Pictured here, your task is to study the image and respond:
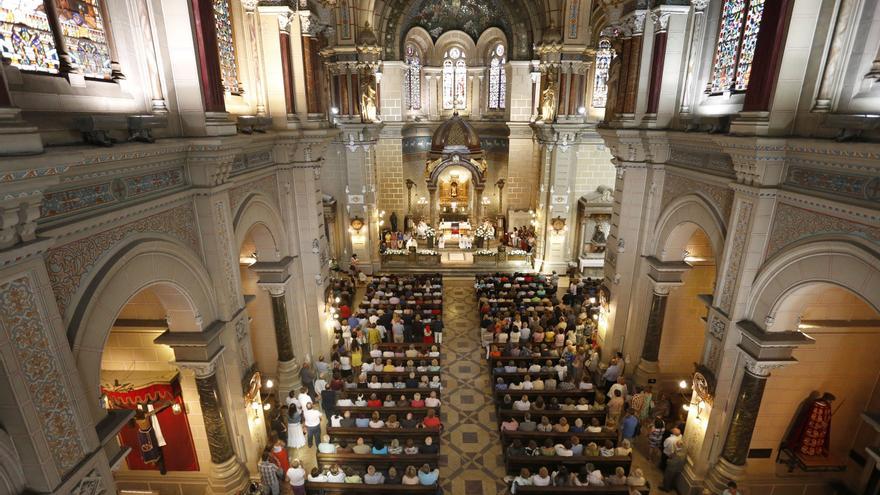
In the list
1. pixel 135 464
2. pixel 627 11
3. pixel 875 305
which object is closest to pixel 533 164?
pixel 627 11

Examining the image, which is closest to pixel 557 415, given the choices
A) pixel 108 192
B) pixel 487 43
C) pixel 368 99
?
pixel 108 192

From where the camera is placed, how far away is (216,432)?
8961 millimetres

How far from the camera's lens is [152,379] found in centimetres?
916

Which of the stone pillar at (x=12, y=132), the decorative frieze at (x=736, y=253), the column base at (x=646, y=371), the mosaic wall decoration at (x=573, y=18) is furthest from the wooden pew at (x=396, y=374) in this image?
the mosaic wall decoration at (x=573, y=18)

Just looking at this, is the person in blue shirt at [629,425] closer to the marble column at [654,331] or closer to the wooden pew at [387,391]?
the marble column at [654,331]

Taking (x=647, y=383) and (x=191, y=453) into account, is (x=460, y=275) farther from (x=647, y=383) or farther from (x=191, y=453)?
(x=191, y=453)

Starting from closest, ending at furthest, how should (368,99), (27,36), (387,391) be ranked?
(27,36)
(387,391)
(368,99)

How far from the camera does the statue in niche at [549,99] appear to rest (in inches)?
855

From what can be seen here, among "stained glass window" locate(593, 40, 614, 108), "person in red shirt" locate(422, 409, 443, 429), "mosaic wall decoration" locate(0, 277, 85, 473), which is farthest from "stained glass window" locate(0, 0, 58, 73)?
"stained glass window" locate(593, 40, 614, 108)

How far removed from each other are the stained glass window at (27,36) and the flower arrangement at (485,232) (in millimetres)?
21261

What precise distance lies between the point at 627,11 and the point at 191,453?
1495 cm

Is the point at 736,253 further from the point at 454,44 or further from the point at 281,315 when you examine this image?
the point at 454,44

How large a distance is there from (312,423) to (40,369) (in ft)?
22.2

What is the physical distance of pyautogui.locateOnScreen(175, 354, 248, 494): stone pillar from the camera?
8.49m
